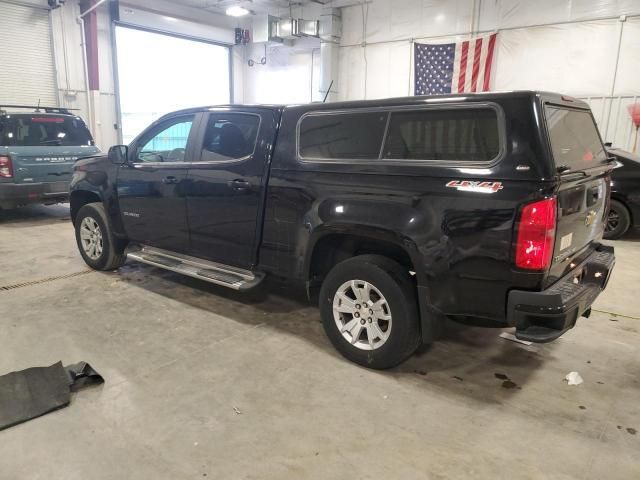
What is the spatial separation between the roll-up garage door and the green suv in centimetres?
390

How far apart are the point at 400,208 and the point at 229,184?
1626mm

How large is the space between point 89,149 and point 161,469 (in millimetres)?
7909

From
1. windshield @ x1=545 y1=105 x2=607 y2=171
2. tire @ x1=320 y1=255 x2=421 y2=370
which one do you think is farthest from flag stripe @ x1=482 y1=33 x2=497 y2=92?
tire @ x1=320 y1=255 x2=421 y2=370

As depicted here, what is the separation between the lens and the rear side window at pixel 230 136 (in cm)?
396

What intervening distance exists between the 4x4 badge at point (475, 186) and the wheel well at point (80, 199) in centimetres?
417

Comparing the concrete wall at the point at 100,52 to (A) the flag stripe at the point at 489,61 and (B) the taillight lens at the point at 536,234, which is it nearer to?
(A) the flag stripe at the point at 489,61

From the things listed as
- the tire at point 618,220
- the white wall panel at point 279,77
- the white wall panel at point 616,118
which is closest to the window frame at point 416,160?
the tire at point 618,220

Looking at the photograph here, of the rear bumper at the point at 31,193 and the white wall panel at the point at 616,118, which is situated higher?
the white wall panel at the point at 616,118

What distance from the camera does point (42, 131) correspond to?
8.48 m

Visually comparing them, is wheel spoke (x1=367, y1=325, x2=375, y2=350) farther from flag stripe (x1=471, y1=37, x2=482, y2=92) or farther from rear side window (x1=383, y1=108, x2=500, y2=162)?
flag stripe (x1=471, y1=37, x2=482, y2=92)

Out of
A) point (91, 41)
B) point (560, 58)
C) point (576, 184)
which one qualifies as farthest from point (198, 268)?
point (91, 41)

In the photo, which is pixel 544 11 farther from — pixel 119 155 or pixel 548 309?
pixel 548 309

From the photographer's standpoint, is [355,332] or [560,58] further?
[560,58]

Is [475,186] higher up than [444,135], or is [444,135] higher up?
[444,135]
